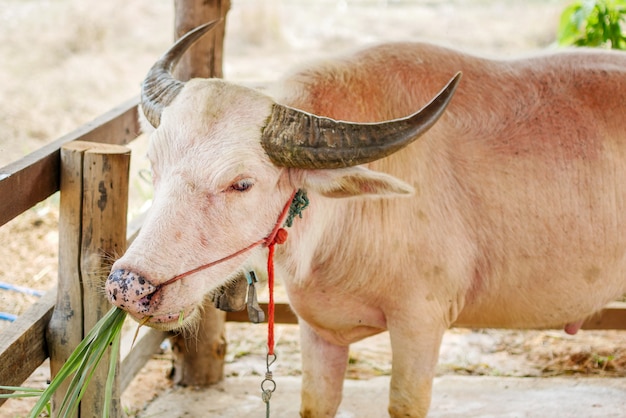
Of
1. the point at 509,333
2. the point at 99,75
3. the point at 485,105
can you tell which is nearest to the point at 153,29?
the point at 99,75

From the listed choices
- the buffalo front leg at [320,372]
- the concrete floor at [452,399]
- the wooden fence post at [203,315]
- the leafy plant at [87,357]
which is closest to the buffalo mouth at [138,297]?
the leafy plant at [87,357]

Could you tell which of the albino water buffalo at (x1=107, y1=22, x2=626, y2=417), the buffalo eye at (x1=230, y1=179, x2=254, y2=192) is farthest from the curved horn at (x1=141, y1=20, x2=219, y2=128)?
the buffalo eye at (x1=230, y1=179, x2=254, y2=192)

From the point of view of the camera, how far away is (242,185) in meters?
3.20

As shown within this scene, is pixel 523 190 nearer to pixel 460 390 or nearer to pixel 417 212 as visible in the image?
pixel 417 212

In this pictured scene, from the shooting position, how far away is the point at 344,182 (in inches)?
130

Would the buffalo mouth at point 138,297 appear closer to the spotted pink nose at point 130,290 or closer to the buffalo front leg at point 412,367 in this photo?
the spotted pink nose at point 130,290

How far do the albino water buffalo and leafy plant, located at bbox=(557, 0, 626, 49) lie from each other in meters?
1.70

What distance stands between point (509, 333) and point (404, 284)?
2867 millimetres

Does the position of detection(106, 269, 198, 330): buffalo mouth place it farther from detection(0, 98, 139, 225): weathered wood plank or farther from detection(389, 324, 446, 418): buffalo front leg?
detection(389, 324, 446, 418): buffalo front leg

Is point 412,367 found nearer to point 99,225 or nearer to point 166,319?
point 166,319

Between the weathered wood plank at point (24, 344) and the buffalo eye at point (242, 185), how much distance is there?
120 centimetres

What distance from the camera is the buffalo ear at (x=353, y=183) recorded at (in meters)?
3.25

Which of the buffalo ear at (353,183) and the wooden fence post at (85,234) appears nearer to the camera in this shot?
the buffalo ear at (353,183)

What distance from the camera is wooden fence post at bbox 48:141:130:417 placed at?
367 centimetres
